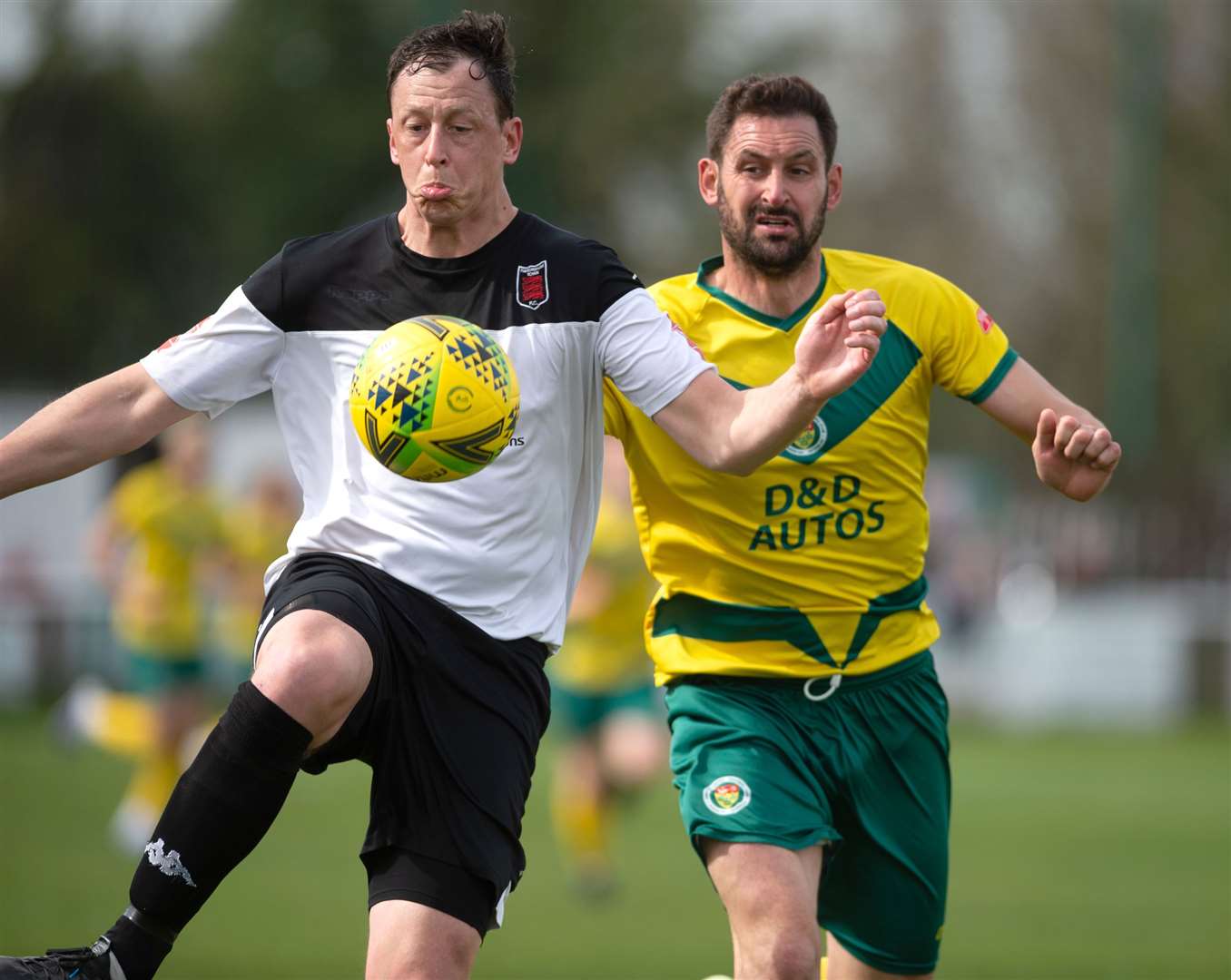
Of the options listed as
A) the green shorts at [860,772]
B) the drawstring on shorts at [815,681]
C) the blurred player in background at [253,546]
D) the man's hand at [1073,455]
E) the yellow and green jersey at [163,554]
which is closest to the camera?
the man's hand at [1073,455]

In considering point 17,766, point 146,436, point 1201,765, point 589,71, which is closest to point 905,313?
point 146,436

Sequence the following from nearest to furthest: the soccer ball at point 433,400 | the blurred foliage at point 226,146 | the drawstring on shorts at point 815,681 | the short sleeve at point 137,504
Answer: the soccer ball at point 433,400 < the drawstring on shorts at point 815,681 < the short sleeve at point 137,504 < the blurred foliage at point 226,146

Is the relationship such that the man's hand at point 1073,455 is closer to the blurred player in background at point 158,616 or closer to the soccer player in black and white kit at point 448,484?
the soccer player in black and white kit at point 448,484

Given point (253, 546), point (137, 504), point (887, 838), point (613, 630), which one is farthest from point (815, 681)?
point (253, 546)

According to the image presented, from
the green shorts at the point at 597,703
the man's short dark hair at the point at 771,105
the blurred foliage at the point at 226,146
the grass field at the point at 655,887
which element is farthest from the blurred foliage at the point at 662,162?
the man's short dark hair at the point at 771,105

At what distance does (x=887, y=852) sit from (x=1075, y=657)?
63.7ft

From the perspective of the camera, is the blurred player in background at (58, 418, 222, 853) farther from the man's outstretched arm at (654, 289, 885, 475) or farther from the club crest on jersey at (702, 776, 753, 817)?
the man's outstretched arm at (654, 289, 885, 475)

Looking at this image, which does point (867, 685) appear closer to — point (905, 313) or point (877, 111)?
point (905, 313)

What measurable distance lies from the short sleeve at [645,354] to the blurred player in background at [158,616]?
897 cm

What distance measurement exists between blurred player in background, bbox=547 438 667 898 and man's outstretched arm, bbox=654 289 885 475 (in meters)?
6.72

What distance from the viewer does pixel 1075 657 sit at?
24.2 m

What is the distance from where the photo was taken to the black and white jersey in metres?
4.88

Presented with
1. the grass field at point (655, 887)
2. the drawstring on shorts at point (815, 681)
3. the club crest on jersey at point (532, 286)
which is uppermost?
the club crest on jersey at point (532, 286)

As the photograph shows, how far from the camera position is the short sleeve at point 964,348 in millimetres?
5480
